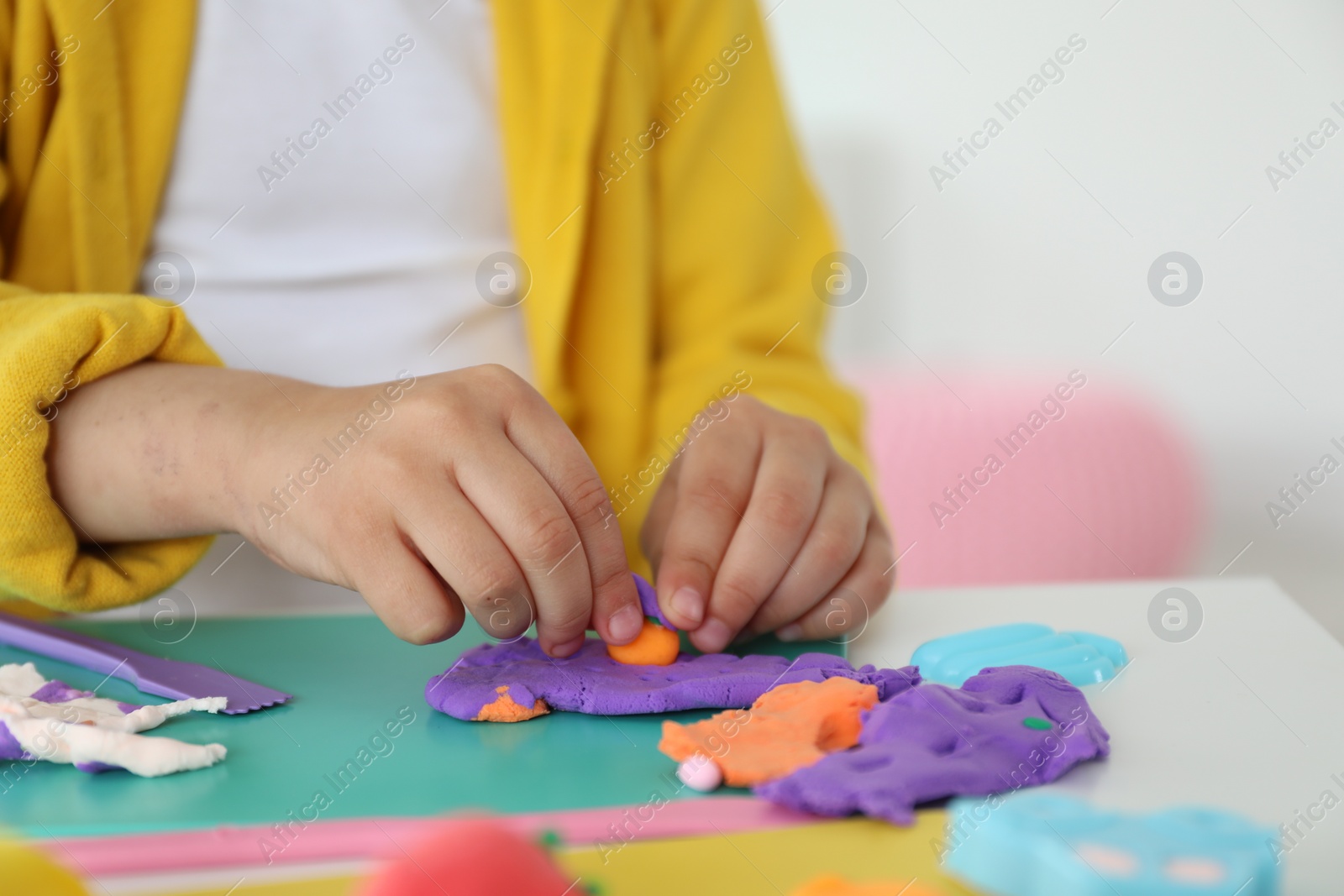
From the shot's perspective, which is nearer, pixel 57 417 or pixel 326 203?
pixel 57 417

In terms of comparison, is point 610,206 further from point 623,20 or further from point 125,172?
point 125,172

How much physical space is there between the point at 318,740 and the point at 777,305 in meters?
0.55

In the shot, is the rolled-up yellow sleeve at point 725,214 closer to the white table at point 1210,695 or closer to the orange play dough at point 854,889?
the white table at point 1210,695

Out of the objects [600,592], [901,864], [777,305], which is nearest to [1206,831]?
[901,864]

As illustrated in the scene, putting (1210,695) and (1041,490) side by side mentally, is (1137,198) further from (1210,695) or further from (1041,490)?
(1210,695)

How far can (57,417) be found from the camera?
556 millimetres

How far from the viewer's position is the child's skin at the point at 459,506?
19.2 inches

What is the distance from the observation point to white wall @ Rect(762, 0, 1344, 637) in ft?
6.51

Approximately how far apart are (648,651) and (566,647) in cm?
4

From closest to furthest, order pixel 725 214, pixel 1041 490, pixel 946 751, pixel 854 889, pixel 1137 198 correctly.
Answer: pixel 854 889 < pixel 946 751 < pixel 725 214 < pixel 1041 490 < pixel 1137 198

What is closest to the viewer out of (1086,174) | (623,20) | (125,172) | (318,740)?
(318,740)

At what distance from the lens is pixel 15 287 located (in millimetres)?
621

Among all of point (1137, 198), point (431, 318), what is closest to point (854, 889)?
point (431, 318)

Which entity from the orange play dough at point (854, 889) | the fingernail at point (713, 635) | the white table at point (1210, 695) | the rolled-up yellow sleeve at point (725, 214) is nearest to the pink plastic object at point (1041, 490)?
the rolled-up yellow sleeve at point (725, 214)
